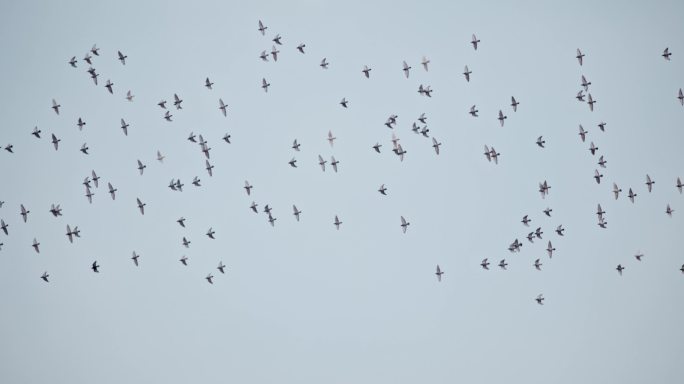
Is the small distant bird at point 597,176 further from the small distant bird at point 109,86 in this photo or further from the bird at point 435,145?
the small distant bird at point 109,86

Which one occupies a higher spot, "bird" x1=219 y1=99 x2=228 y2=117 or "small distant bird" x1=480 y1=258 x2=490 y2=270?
"bird" x1=219 y1=99 x2=228 y2=117

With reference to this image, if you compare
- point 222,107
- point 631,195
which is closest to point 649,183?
point 631,195

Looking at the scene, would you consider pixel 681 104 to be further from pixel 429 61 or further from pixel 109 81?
pixel 109 81

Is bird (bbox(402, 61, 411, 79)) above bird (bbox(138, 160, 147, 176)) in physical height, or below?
above

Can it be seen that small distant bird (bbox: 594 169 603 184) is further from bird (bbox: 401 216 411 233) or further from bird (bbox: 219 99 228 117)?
bird (bbox: 219 99 228 117)

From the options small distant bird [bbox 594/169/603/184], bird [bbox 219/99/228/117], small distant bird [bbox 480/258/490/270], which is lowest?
small distant bird [bbox 480/258/490/270]

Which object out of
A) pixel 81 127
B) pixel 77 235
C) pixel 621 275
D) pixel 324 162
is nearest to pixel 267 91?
pixel 324 162

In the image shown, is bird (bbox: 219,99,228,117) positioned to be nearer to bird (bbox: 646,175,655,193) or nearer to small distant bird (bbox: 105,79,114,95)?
small distant bird (bbox: 105,79,114,95)

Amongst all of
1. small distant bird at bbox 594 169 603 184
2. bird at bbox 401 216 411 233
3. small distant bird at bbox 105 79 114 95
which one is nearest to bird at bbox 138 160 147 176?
small distant bird at bbox 105 79 114 95

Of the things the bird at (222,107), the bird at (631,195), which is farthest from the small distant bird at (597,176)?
the bird at (222,107)

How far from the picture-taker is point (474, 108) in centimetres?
5778

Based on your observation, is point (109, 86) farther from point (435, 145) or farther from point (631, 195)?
point (631, 195)

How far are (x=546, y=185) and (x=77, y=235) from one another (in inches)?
1771

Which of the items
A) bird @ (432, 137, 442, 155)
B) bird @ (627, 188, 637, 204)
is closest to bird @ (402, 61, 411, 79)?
bird @ (432, 137, 442, 155)
